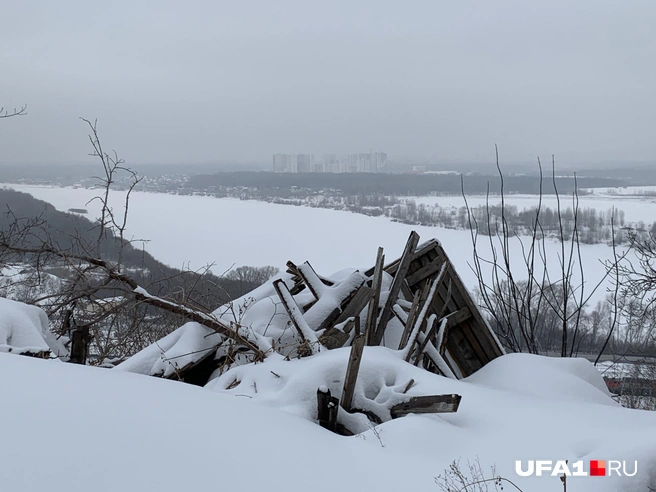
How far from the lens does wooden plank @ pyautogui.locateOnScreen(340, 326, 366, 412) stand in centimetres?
384

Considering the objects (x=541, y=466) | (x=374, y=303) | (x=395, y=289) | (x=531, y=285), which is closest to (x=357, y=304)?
(x=374, y=303)

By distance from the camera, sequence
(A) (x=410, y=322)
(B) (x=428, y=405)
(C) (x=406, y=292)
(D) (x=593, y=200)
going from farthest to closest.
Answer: (D) (x=593, y=200) → (C) (x=406, y=292) → (A) (x=410, y=322) → (B) (x=428, y=405)

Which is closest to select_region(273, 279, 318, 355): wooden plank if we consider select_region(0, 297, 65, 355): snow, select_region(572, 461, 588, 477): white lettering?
select_region(0, 297, 65, 355): snow

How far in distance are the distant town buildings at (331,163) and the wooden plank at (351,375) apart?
27274 millimetres

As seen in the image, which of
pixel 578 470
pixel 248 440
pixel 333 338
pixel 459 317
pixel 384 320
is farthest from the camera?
pixel 459 317

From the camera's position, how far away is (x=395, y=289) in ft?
19.7

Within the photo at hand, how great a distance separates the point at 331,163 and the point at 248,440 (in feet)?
122

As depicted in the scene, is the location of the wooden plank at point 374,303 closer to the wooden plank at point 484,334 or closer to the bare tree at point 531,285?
the wooden plank at point 484,334

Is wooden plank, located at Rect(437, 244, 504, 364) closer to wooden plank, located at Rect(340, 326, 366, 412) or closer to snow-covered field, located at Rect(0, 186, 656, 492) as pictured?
snow-covered field, located at Rect(0, 186, 656, 492)

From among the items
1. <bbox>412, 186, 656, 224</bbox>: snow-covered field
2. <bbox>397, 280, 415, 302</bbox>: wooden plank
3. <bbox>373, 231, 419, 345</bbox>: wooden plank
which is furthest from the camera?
<bbox>412, 186, 656, 224</bbox>: snow-covered field

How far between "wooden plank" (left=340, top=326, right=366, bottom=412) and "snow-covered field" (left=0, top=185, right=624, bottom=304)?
18.7ft

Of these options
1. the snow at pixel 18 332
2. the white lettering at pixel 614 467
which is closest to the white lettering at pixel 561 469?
the white lettering at pixel 614 467

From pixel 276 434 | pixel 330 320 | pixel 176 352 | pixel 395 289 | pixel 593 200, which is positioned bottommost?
pixel 176 352

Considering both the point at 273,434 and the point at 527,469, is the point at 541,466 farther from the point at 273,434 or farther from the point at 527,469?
the point at 273,434
